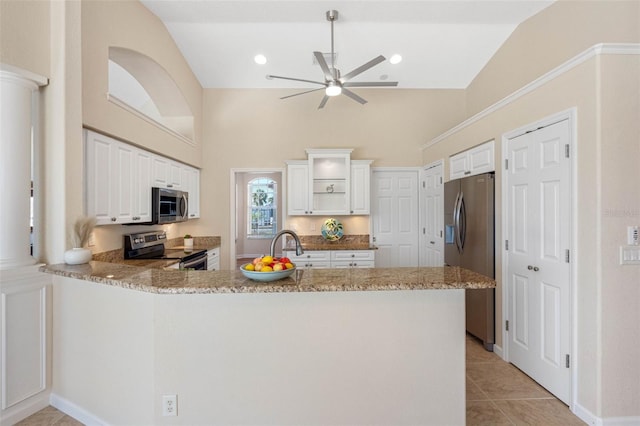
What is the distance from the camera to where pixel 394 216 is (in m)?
5.13

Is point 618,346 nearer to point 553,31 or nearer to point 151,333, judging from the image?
point 151,333

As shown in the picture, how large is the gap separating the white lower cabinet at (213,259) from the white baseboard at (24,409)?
2402 mm

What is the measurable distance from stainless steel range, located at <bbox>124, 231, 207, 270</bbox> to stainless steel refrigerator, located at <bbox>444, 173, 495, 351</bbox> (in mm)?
3287

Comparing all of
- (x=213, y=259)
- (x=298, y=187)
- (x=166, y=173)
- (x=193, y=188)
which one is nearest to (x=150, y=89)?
(x=166, y=173)

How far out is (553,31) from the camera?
11.0ft

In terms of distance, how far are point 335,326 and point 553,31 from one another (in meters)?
3.96

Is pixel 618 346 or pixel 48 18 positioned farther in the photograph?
pixel 48 18

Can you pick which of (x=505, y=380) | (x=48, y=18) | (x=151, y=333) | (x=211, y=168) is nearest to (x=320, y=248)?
(x=211, y=168)

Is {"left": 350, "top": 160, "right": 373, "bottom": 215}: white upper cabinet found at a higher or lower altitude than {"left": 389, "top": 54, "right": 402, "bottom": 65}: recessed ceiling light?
lower

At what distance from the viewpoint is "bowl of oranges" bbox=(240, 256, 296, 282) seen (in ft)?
5.62

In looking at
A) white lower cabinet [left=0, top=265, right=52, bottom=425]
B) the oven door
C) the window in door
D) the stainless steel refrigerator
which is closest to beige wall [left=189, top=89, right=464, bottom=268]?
the oven door

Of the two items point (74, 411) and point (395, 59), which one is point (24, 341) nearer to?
point (74, 411)

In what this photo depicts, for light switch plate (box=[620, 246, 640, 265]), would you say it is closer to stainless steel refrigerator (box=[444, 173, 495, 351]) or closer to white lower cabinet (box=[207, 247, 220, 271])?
stainless steel refrigerator (box=[444, 173, 495, 351])

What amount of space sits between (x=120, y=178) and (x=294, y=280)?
2280 mm
